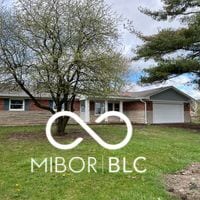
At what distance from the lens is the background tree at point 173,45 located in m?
22.5

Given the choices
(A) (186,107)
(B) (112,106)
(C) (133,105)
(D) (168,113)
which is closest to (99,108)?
(B) (112,106)

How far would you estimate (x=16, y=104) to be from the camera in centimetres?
2672

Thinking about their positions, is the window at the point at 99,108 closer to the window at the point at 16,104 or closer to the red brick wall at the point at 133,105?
the red brick wall at the point at 133,105

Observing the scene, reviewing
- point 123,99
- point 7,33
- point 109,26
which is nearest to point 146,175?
point 109,26

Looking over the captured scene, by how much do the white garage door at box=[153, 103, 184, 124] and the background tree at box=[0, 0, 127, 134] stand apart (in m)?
18.6

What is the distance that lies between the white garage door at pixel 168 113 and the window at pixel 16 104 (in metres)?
12.8

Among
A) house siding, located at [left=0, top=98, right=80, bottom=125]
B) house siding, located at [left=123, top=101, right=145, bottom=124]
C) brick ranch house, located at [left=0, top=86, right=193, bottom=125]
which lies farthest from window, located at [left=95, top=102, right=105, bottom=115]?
house siding, located at [left=0, top=98, right=80, bottom=125]

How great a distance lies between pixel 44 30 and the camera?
14406 mm

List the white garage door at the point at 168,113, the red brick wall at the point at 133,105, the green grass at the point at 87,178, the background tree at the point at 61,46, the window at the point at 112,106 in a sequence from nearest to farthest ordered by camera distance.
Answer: the green grass at the point at 87,178 < the background tree at the point at 61,46 < the red brick wall at the point at 133,105 < the window at the point at 112,106 < the white garage door at the point at 168,113

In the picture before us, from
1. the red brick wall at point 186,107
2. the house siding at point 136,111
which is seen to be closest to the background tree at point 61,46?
the house siding at point 136,111

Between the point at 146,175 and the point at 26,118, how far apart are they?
1990 centimetres

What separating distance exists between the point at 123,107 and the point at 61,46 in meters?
20.4

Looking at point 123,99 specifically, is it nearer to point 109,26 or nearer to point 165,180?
point 109,26

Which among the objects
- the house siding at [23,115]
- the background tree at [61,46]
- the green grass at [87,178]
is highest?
the background tree at [61,46]
